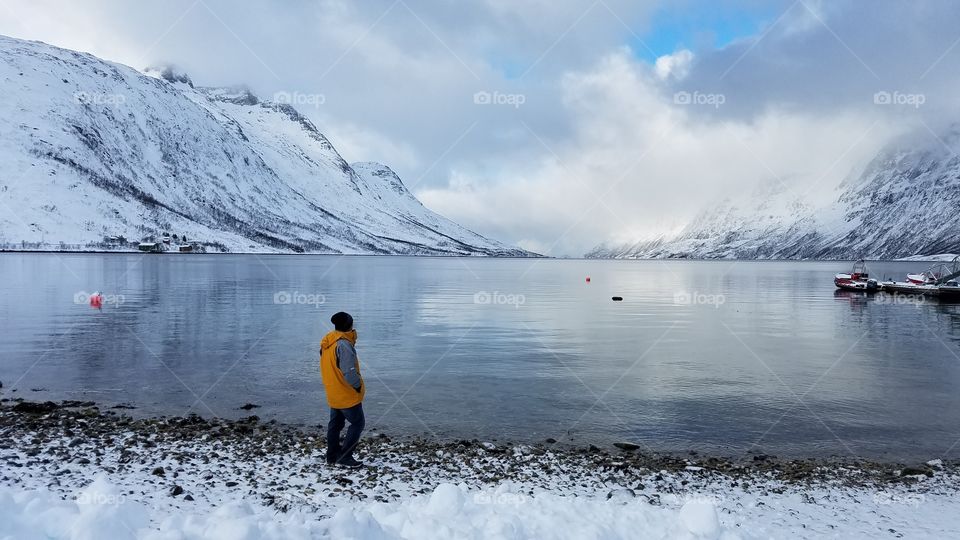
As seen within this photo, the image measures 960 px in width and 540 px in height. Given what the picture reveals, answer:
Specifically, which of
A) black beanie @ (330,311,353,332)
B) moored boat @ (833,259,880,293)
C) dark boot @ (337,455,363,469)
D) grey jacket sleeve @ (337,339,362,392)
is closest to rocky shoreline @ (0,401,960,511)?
dark boot @ (337,455,363,469)

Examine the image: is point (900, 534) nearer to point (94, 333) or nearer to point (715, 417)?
point (715, 417)

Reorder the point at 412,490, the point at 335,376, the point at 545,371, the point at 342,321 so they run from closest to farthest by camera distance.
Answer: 1. the point at 412,490
2. the point at 342,321
3. the point at 335,376
4. the point at 545,371

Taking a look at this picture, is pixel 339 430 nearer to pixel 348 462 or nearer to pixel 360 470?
pixel 348 462

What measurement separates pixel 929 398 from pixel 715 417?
8.67 meters

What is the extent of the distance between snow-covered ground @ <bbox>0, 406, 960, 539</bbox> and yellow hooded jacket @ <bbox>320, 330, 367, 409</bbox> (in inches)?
56.3

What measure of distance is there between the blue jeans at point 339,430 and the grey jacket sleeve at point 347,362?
820 mm

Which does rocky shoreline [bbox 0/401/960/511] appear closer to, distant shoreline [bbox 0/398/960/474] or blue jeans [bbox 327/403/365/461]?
distant shoreline [bbox 0/398/960/474]

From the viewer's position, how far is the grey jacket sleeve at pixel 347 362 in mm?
12305

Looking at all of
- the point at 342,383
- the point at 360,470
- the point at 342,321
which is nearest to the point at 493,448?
the point at 360,470

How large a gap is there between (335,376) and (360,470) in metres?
2.04

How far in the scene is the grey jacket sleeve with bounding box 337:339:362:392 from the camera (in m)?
12.3

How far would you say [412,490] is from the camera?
11812 millimetres

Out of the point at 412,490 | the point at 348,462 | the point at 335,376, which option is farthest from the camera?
the point at 348,462

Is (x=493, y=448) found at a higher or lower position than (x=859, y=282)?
lower
